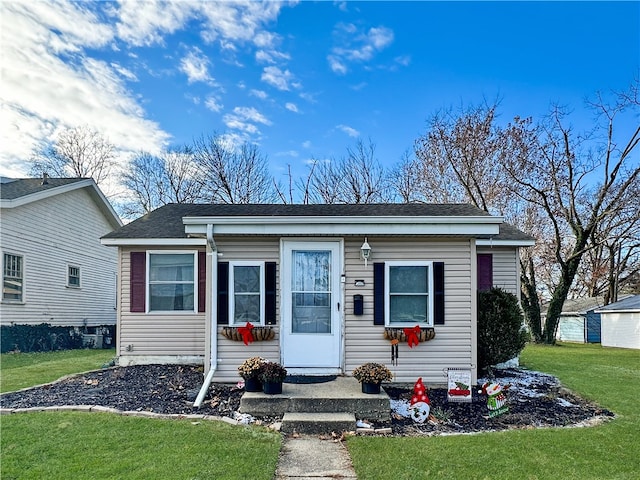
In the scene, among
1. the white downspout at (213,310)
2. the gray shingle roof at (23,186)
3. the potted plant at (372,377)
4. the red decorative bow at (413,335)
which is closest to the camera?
the potted plant at (372,377)

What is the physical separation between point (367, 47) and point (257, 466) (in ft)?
44.3

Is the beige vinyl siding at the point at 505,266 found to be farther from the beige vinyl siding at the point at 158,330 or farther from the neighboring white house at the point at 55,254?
the neighboring white house at the point at 55,254

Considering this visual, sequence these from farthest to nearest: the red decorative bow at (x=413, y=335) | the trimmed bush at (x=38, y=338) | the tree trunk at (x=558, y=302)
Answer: the tree trunk at (x=558, y=302) → the trimmed bush at (x=38, y=338) → the red decorative bow at (x=413, y=335)

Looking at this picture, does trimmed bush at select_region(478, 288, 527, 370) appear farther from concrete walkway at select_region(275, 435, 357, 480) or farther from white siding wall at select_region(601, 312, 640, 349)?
white siding wall at select_region(601, 312, 640, 349)

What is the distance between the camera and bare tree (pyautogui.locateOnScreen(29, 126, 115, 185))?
26.6 meters

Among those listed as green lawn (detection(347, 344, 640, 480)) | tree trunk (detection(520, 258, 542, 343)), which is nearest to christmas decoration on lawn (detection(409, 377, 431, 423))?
green lawn (detection(347, 344, 640, 480))

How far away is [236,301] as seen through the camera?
23.6ft

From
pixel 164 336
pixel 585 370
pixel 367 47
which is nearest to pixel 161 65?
pixel 367 47

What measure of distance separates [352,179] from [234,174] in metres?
6.59

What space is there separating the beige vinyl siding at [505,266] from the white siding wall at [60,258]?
39.4ft

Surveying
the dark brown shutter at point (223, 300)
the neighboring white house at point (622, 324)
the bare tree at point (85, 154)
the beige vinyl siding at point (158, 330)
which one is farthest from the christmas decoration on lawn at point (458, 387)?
the bare tree at point (85, 154)

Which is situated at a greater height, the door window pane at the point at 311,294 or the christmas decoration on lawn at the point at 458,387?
the door window pane at the point at 311,294

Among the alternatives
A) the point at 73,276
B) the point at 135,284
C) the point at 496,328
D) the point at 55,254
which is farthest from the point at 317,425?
the point at 73,276

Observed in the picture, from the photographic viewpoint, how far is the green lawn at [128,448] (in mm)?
3799
